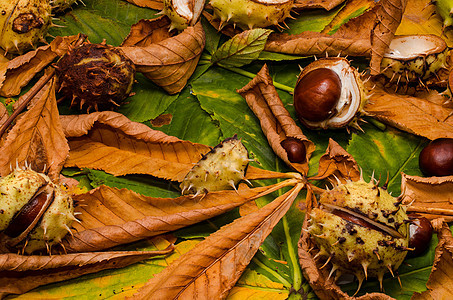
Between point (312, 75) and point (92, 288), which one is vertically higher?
point (312, 75)

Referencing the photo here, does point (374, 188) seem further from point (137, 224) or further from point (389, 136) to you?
point (137, 224)

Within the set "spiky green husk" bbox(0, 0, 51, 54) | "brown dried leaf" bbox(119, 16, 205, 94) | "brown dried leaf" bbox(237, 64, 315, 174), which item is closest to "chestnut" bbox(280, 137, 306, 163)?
"brown dried leaf" bbox(237, 64, 315, 174)

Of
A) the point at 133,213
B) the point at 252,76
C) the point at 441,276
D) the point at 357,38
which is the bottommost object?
the point at 441,276

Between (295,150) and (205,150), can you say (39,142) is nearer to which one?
(205,150)

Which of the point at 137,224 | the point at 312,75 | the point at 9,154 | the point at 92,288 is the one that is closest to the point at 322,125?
the point at 312,75

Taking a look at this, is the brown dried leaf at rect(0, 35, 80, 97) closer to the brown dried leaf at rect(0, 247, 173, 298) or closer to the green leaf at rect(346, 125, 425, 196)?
the brown dried leaf at rect(0, 247, 173, 298)

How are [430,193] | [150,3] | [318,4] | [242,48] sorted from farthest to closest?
[150,3] < [318,4] < [242,48] < [430,193]

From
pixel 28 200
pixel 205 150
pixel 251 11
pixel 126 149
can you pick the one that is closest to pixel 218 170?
pixel 205 150
